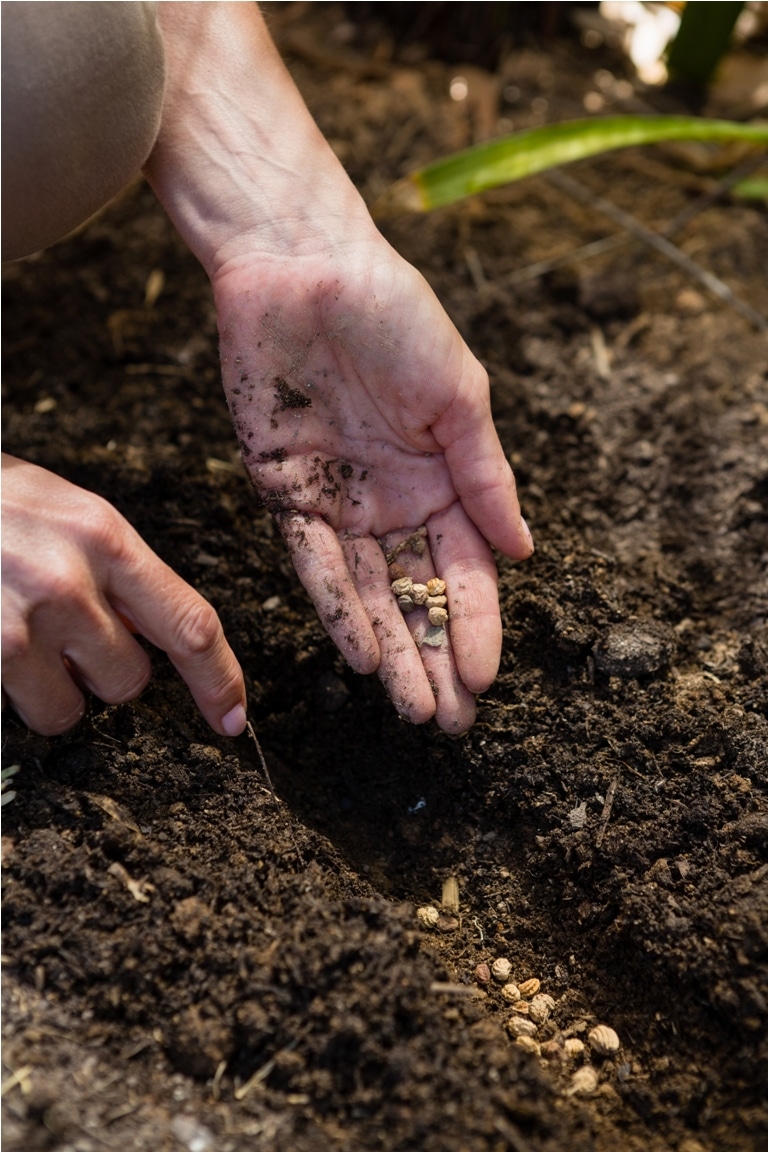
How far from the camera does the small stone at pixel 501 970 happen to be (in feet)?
4.51

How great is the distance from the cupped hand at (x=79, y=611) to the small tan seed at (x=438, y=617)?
332mm

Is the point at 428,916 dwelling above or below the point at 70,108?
below

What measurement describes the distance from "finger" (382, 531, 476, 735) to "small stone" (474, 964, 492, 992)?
0.34 meters

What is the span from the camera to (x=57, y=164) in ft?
4.43

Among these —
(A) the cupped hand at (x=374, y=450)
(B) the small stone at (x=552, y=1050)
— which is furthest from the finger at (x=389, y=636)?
(B) the small stone at (x=552, y=1050)

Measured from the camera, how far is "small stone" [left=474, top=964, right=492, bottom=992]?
1.37m

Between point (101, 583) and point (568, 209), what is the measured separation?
1763mm

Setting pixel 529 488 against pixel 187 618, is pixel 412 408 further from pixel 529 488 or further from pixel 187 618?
pixel 187 618

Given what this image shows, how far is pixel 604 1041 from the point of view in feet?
4.21

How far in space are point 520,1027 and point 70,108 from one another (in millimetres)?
1398

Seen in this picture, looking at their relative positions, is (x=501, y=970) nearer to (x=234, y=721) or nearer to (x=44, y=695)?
(x=234, y=721)

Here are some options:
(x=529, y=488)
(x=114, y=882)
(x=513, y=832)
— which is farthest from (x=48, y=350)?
(x=513, y=832)

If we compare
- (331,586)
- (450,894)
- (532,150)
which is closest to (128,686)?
(331,586)

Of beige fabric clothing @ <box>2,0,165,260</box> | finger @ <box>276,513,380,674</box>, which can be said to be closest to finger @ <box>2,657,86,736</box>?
finger @ <box>276,513,380,674</box>
